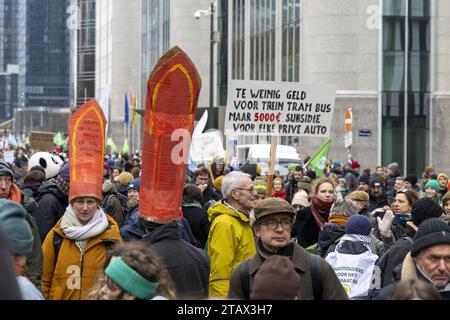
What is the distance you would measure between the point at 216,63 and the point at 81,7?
38152 millimetres

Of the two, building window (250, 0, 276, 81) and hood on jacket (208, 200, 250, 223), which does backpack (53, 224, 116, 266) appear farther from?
building window (250, 0, 276, 81)

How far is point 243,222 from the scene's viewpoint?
28.9 feet

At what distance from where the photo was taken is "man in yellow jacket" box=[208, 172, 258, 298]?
8344 millimetres

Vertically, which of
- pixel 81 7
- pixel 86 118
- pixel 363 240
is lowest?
pixel 363 240

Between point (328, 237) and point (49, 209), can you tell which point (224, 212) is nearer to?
point (328, 237)

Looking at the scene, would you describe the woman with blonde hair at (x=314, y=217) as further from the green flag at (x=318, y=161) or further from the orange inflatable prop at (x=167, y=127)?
the green flag at (x=318, y=161)

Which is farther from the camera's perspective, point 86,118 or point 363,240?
point 86,118

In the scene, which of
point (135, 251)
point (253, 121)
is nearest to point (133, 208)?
point (253, 121)

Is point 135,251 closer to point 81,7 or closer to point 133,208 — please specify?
point 133,208

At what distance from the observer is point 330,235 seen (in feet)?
32.1

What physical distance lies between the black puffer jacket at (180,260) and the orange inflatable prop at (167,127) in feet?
1.56

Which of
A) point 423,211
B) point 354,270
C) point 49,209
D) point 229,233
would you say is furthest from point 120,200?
point 354,270

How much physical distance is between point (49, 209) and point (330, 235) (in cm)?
263

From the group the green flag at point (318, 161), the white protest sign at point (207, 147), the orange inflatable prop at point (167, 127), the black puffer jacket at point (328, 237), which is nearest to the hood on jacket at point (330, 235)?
the black puffer jacket at point (328, 237)
